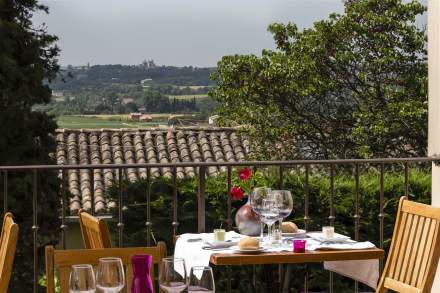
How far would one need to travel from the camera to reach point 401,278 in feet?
11.5

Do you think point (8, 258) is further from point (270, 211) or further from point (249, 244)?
point (270, 211)

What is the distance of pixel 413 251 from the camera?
11.3ft

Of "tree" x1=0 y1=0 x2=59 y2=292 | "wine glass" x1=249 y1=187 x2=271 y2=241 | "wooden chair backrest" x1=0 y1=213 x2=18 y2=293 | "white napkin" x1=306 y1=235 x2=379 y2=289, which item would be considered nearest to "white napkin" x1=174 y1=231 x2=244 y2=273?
"wine glass" x1=249 y1=187 x2=271 y2=241

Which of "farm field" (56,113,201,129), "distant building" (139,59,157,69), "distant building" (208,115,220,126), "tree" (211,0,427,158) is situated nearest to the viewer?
"tree" (211,0,427,158)

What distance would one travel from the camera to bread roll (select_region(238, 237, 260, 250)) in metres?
3.62

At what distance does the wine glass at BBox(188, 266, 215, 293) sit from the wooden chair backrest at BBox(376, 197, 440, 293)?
135cm

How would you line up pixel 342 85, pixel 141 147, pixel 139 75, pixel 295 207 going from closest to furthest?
pixel 295 207 → pixel 342 85 → pixel 141 147 → pixel 139 75

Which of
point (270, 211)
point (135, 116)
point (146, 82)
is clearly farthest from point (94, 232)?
point (146, 82)

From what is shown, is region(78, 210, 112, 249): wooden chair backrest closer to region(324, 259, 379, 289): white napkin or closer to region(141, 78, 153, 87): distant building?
region(324, 259, 379, 289): white napkin

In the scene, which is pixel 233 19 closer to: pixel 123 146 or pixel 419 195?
pixel 123 146

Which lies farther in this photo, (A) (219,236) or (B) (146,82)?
(B) (146,82)

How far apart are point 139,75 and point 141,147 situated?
11.0 ft

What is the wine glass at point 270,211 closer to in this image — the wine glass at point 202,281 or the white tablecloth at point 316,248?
the white tablecloth at point 316,248

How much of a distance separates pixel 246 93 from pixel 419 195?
13.2 metres
